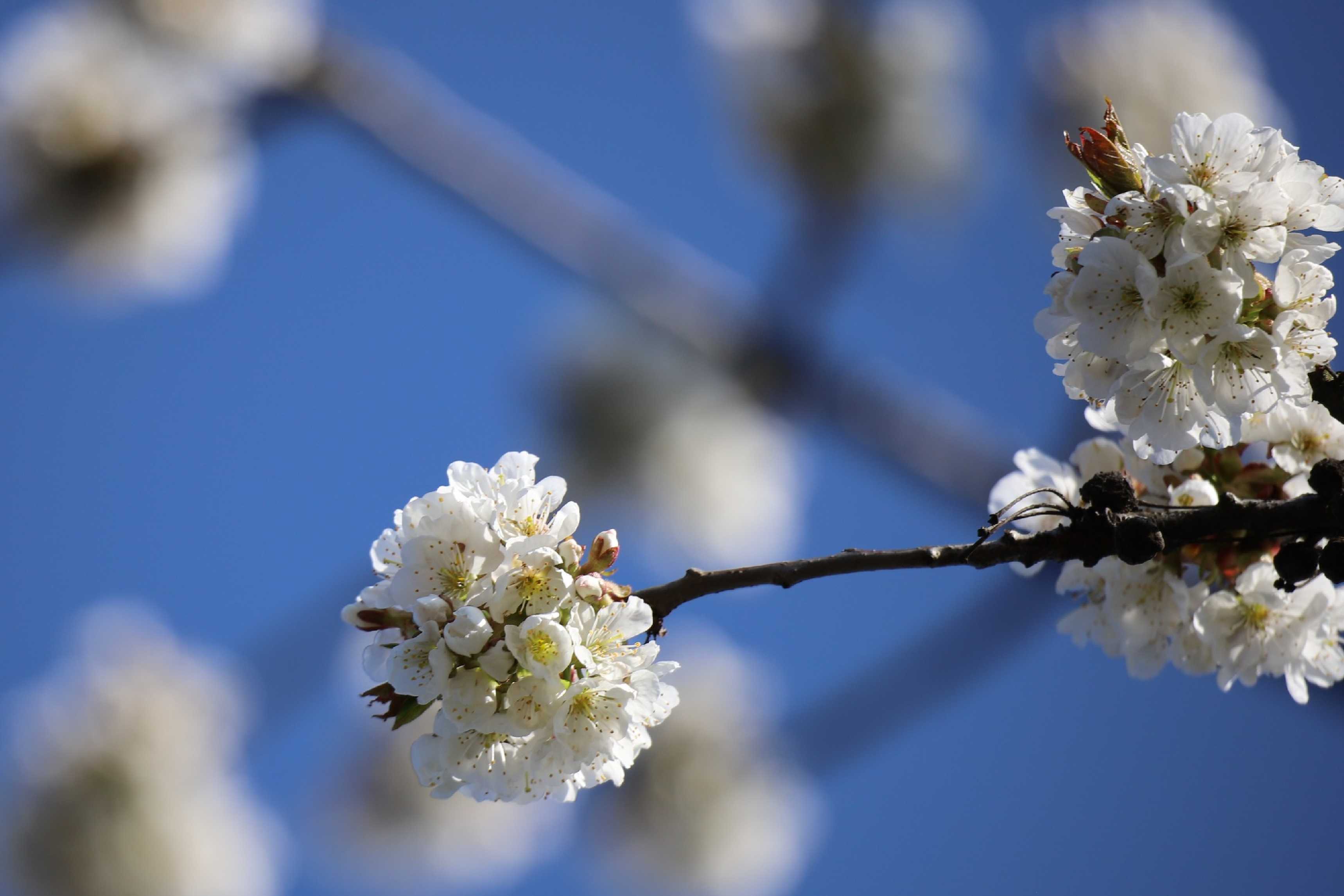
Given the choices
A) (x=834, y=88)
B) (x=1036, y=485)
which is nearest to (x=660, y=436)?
(x=834, y=88)

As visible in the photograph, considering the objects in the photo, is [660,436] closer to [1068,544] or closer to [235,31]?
[235,31]

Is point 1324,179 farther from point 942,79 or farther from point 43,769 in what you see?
point 43,769

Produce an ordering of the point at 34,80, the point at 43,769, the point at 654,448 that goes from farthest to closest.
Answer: the point at 654,448
the point at 43,769
the point at 34,80

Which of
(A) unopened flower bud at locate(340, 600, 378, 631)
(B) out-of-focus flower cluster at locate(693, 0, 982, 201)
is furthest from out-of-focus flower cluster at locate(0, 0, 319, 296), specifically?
(A) unopened flower bud at locate(340, 600, 378, 631)

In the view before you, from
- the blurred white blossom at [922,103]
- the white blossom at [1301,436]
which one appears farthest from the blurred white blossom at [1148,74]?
the white blossom at [1301,436]

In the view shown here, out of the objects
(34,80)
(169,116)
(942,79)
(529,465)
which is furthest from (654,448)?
(529,465)

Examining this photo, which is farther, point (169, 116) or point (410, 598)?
point (169, 116)

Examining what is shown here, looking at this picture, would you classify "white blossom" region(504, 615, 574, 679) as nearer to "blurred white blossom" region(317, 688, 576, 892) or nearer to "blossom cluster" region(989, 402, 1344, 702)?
"blossom cluster" region(989, 402, 1344, 702)

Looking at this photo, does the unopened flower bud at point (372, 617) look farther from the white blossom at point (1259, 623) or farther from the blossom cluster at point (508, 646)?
the white blossom at point (1259, 623)
